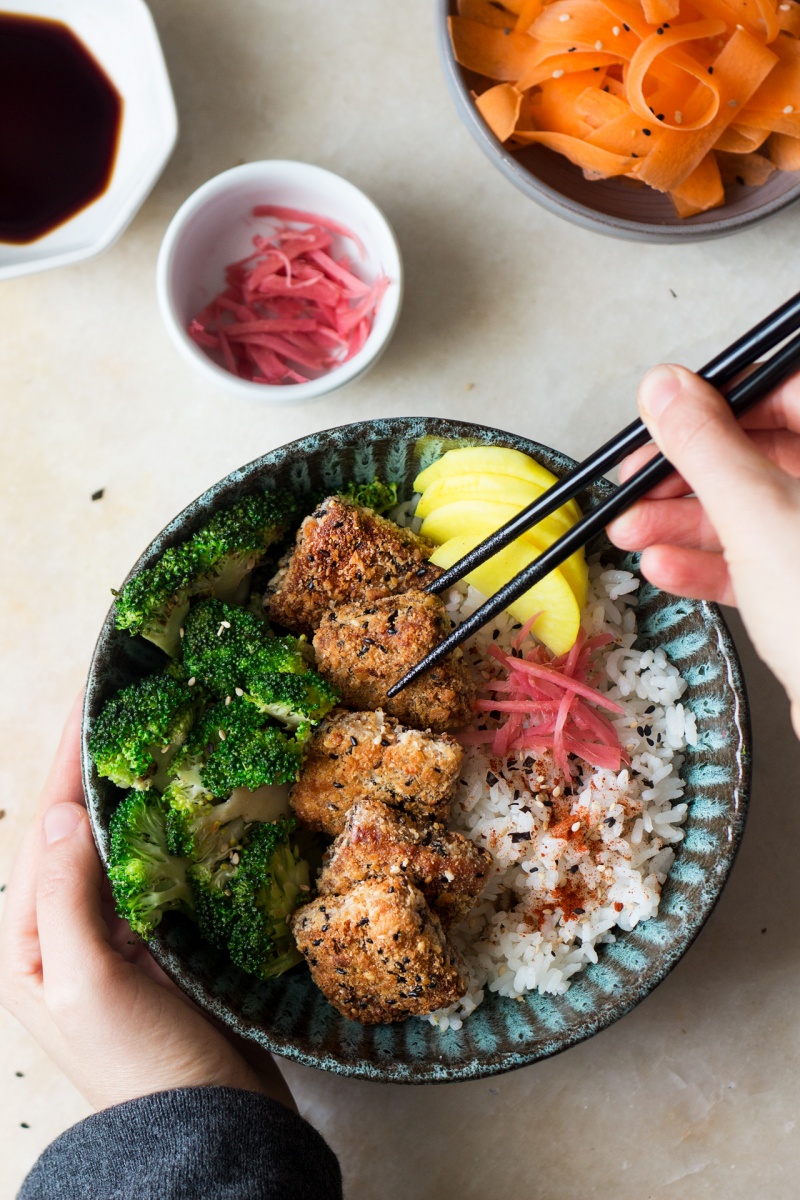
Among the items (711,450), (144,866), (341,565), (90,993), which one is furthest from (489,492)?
(90,993)

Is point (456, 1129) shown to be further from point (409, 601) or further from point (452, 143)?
point (452, 143)

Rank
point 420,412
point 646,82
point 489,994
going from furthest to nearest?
point 420,412
point 646,82
point 489,994

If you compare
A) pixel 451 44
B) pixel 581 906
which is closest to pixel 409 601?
pixel 581 906

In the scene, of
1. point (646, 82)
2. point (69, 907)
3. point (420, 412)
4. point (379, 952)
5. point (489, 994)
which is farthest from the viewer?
point (420, 412)

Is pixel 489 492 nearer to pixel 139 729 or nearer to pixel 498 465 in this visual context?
pixel 498 465

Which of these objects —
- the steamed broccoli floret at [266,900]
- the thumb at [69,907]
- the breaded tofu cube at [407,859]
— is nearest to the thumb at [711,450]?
the breaded tofu cube at [407,859]

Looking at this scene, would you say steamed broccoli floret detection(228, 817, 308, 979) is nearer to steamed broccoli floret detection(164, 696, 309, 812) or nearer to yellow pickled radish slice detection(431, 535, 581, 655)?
steamed broccoli floret detection(164, 696, 309, 812)

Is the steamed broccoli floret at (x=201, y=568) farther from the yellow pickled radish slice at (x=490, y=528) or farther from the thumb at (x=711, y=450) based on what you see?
the thumb at (x=711, y=450)
